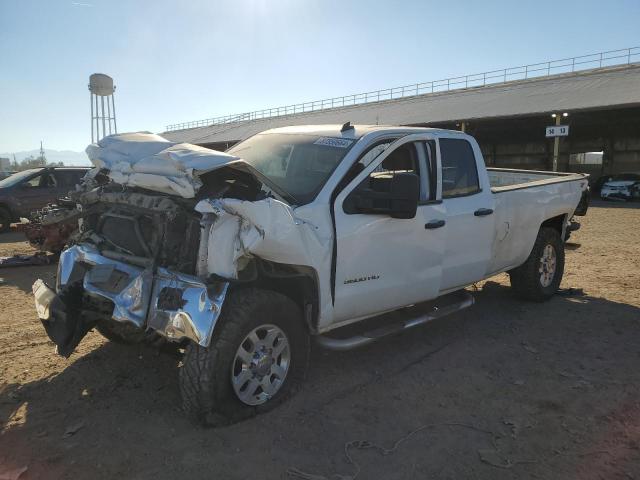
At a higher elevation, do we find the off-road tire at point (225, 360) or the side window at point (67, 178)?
the side window at point (67, 178)

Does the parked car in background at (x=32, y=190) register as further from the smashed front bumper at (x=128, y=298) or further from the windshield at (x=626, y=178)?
the windshield at (x=626, y=178)

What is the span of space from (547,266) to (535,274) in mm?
374

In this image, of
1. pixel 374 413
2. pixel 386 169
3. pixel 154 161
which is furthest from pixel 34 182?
pixel 374 413

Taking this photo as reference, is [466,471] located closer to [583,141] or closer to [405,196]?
[405,196]

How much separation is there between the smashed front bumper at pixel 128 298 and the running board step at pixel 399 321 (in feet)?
3.70

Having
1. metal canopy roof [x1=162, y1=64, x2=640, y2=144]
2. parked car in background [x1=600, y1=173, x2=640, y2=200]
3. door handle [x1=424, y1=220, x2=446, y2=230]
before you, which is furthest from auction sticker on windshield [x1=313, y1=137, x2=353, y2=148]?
parked car in background [x1=600, y1=173, x2=640, y2=200]

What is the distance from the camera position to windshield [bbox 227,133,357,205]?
3.97 metres

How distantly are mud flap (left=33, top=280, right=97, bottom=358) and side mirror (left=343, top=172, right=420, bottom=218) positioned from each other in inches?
81.1

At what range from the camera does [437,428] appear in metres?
3.43

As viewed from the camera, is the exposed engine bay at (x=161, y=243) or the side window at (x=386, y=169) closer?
the exposed engine bay at (x=161, y=243)

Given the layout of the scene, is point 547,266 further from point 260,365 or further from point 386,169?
point 260,365

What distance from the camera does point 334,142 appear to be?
4309 mm

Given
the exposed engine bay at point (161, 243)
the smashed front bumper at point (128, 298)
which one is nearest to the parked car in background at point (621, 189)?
the exposed engine bay at point (161, 243)

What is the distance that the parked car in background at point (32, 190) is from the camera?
499 inches
